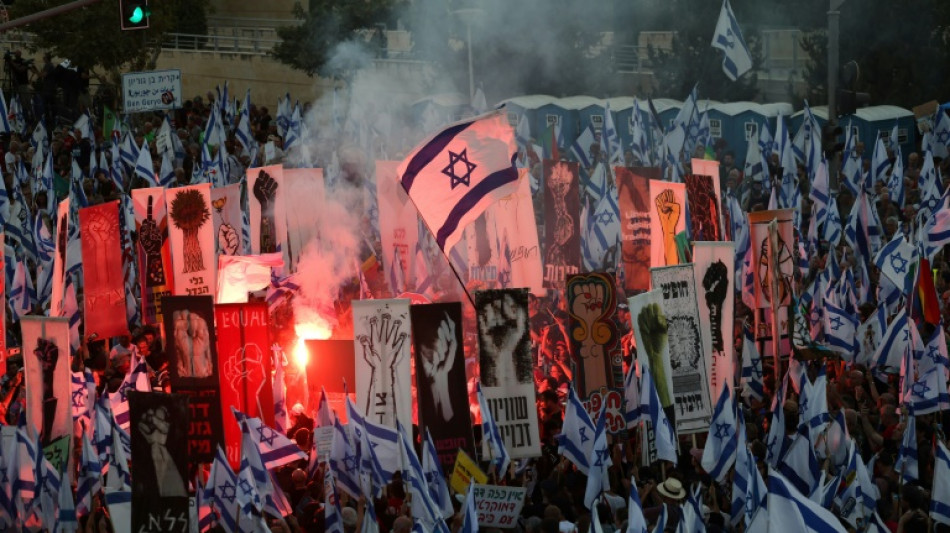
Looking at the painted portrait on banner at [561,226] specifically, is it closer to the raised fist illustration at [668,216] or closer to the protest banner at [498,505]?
the raised fist illustration at [668,216]

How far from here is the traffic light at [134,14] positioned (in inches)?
560

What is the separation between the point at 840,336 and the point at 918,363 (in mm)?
1810

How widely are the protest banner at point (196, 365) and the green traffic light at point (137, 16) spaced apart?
3.93 metres

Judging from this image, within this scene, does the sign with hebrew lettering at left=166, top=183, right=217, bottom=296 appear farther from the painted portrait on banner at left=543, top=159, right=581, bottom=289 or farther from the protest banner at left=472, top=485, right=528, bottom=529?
the protest banner at left=472, top=485, right=528, bottom=529

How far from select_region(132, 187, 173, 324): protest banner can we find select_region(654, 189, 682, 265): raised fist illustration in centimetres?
455

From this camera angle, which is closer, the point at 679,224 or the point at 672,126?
the point at 679,224

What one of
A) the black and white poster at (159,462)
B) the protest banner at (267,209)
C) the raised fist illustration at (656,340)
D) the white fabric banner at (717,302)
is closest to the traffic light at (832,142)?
the white fabric banner at (717,302)

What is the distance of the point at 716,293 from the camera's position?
39.6 ft

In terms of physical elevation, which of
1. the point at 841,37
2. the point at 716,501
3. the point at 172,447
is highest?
the point at 841,37

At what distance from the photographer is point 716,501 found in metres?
10.0

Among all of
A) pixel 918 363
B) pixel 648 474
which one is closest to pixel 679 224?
pixel 918 363

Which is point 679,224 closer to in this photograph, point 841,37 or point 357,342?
point 357,342

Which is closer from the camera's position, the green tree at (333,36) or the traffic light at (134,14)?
the traffic light at (134,14)

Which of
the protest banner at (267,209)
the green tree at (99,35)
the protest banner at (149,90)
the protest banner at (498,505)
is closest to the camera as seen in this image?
the protest banner at (498,505)
